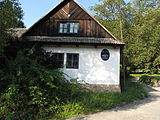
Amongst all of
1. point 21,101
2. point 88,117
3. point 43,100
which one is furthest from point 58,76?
point 88,117

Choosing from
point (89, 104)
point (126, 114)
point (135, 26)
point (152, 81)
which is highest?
point (135, 26)

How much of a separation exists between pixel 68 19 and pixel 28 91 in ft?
22.3

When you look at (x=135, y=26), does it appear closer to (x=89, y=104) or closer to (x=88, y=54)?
(x=88, y=54)

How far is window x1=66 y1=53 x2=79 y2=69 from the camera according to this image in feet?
32.3

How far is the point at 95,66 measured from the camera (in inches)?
386

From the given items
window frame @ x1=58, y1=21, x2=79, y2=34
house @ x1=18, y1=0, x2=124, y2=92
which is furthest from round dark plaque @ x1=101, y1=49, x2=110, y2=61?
window frame @ x1=58, y1=21, x2=79, y2=34

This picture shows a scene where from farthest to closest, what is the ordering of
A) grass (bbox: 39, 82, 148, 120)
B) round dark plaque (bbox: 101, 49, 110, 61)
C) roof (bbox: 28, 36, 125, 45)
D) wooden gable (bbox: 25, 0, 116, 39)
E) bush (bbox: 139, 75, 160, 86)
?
bush (bbox: 139, 75, 160, 86), wooden gable (bbox: 25, 0, 116, 39), round dark plaque (bbox: 101, 49, 110, 61), roof (bbox: 28, 36, 125, 45), grass (bbox: 39, 82, 148, 120)

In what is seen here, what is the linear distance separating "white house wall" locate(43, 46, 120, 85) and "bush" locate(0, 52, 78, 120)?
2622mm

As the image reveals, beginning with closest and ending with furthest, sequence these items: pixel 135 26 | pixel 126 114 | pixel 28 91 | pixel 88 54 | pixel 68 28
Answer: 1. pixel 126 114
2. pixel 28 91
3. pixel 88 54
4. pixel 68 28
5. pixel 135 26

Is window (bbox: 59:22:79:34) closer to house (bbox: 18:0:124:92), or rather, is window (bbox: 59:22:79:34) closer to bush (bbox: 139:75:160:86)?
house (bbox: 18:0:124:92)

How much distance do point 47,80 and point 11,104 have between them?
180 cm

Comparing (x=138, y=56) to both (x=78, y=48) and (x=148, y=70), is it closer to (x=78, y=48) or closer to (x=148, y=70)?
(x=148, y=70)

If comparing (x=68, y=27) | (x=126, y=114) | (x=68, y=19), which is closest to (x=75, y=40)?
(x=68, y=27)

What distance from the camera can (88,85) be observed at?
9.64 meters
